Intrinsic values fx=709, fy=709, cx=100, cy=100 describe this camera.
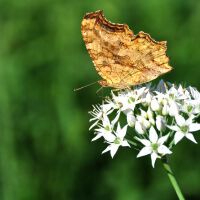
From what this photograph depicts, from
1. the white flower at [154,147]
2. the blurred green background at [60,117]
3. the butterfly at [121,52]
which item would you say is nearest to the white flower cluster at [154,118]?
the white flower at [154,147]

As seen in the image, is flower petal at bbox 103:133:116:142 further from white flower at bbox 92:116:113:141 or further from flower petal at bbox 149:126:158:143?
flower petal at bbox 149:126:158:143

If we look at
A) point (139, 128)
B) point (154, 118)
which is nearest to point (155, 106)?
point (154, 118)

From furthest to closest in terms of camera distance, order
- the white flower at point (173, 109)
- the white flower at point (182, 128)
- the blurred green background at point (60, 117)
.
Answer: the blurred green background at point (60, 117)
the white flower at point (173, 109)
the white flower at point (182, 128)

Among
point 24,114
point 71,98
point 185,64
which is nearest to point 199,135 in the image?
point 185,64

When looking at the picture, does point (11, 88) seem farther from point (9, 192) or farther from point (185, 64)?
point (185, 64)

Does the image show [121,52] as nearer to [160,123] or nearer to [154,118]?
[154,118]

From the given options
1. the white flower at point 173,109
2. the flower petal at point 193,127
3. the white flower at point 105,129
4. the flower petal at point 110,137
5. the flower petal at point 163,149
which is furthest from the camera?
the white flower at point 105,129

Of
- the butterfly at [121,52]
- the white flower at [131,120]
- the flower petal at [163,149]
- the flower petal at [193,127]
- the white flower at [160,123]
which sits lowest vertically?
the flower petal at [163,149]

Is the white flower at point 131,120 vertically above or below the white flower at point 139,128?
above

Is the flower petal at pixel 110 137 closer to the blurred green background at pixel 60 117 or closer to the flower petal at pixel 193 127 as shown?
the flower petal at pixel 193 127

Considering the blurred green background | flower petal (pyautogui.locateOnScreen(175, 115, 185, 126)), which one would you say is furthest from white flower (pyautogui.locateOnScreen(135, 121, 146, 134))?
the blurred green background
